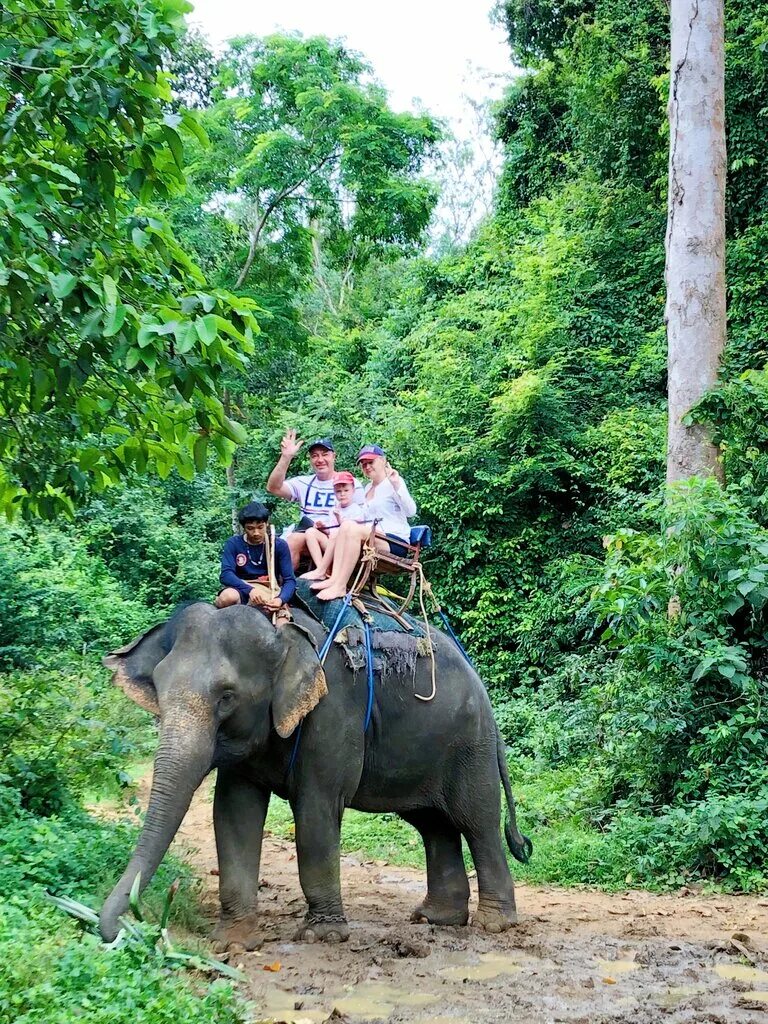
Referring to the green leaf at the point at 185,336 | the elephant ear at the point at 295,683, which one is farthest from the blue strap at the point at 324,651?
the green leaf at the point at 185,336

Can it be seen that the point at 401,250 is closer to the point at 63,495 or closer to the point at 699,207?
the point at 699,207

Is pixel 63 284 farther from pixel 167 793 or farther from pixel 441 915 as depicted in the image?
pixel 441 915

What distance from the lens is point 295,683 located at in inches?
237

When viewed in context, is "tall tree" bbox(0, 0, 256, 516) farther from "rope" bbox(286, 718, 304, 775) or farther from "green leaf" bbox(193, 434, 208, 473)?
"rope" bbox(286, 718, 304, 775)

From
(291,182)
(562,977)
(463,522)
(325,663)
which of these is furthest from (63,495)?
(291,182)

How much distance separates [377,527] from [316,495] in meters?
0.65

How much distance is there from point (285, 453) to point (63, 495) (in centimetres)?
149

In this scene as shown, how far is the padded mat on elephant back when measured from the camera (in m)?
6.57

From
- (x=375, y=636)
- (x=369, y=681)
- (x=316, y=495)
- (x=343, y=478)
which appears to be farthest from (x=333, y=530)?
(x=369, y=681)

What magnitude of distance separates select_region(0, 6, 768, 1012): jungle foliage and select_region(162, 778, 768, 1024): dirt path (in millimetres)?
1058

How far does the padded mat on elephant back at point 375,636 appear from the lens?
21.6 ft

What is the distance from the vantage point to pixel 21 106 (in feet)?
18.1

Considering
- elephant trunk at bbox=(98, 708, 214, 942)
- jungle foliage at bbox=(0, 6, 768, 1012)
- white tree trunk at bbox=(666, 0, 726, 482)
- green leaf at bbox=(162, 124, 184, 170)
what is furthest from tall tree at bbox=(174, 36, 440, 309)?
elephant trunk at bbox=(98, 708, 214, 942)

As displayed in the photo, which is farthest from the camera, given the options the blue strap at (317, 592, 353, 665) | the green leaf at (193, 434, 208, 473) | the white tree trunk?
the white tree trunk
